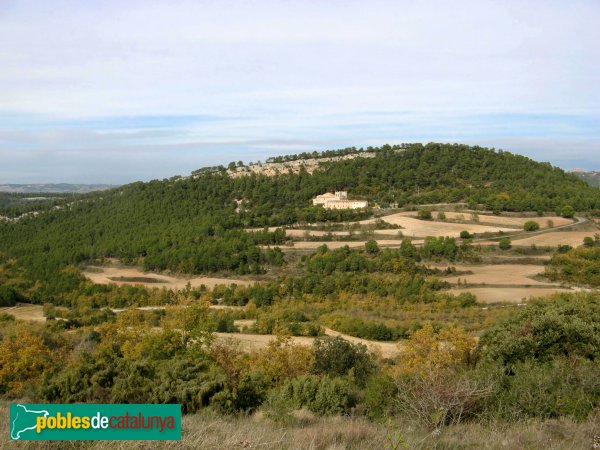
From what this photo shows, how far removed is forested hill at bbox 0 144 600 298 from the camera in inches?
1757

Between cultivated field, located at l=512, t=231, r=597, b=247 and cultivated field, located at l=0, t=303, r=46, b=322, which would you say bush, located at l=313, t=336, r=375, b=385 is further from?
cultivated field, located at l=512, t=231, r=597, b=247

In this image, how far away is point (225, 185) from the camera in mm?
58469

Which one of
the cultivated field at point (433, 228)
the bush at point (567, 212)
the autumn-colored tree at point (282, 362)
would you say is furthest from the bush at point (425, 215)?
the autumn-colored tree at point (282, 362)

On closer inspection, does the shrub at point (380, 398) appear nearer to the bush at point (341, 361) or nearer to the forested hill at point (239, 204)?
the bush at point (341, 361)

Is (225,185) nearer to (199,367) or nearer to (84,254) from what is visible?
(84,254)

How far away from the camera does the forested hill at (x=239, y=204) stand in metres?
44.6

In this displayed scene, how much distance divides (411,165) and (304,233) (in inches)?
839

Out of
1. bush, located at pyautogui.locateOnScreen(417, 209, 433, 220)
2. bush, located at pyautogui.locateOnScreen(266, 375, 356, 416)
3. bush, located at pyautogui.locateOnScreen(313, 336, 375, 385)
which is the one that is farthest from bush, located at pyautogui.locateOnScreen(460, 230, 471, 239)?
bush, located at pyautogui.locateOnScreen(266, 375, 356, 416)

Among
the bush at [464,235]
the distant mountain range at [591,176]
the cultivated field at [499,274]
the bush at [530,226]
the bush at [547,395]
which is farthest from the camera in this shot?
the distant mountain range at [591,176]

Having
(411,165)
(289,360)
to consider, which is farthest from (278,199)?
(289,360)
